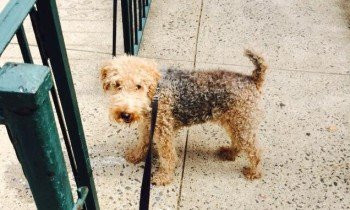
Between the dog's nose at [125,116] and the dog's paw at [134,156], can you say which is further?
the dog's paw at [134,156]

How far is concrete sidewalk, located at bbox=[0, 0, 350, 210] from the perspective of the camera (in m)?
3.06

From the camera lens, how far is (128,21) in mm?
3750

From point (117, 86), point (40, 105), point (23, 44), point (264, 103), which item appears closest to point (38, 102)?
point (40, 105)

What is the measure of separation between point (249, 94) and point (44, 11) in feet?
6.05

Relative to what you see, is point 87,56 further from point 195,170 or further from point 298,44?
point 298,44

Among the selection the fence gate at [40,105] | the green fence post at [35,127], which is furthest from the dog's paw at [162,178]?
the green fence post at [35,127]

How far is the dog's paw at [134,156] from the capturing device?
3.23 meters

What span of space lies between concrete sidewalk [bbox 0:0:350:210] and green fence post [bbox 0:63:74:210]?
1840mm

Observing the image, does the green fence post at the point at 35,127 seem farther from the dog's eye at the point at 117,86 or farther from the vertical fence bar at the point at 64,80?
the dog's eye at the point at 117,86

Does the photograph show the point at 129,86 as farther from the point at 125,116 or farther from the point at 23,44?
the point at 23,44

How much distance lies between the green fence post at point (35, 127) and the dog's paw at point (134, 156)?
199 cm

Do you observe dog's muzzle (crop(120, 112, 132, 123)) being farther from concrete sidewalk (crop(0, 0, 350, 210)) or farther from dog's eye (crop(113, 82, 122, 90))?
concrete sidewalk (crop(0, 0, 350, 210))

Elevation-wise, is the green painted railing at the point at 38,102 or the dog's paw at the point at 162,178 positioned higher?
the green painted railing at the point at 38,102

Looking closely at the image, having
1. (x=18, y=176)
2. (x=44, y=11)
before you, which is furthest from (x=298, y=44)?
(x=44, y=11)
